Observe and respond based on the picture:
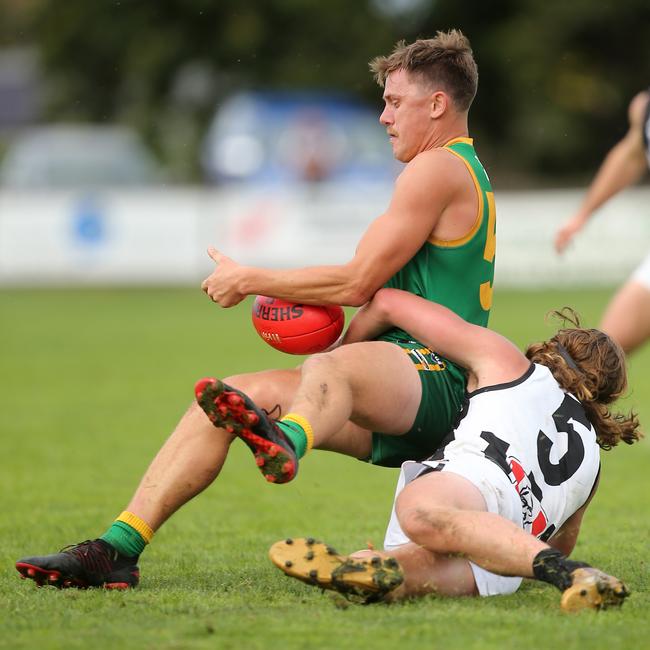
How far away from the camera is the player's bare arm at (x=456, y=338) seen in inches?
198

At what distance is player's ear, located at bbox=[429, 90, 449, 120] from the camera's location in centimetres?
539

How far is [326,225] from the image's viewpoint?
22.0 m

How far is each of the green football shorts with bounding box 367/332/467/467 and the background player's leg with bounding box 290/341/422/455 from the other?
1.7 inches

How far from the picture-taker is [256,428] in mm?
4461

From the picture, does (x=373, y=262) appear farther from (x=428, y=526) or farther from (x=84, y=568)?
(x=84, y=568)

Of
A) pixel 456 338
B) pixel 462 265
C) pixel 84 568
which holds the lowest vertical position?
pixel 84 568

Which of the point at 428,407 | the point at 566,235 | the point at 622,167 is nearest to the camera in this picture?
the point at 428,407

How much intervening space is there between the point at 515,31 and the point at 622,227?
37.4 feet

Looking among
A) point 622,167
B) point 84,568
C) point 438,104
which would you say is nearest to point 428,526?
point 84,568

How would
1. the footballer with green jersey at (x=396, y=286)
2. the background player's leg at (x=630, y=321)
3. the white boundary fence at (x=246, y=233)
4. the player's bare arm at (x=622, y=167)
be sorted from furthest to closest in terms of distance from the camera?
the white boundary fence at (x=246, y=233), the player's bare arm at (x=622, y=167), the background player's leg at (x=630, y=321), the footballer with green jersey at (x=396, y=286)

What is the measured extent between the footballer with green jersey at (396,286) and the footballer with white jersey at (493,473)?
0.09m

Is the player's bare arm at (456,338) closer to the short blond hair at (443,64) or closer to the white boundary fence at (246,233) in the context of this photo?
the short blond hair at (443,64)

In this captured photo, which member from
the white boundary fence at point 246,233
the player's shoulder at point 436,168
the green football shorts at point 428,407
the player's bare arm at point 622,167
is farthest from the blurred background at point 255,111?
the green football shorts at point 428,407

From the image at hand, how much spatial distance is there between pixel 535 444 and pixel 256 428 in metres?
1.05
